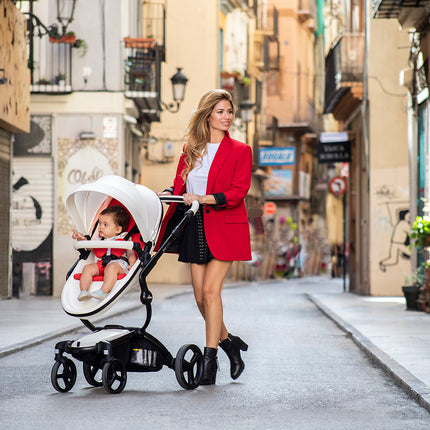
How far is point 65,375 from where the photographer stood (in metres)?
7.34

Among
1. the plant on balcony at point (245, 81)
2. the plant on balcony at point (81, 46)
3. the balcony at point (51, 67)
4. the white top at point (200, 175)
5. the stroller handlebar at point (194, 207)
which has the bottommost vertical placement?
the stroller handlebar at point (194, 207)

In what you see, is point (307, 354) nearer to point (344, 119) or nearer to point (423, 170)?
point (423, 170)

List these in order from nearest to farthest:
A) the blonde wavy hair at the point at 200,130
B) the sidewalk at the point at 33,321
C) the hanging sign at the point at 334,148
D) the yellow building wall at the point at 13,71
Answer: the blonde wavy hair at the point at 200,130, the sidewalk at the point at 33,321, the yellow building wall at the point at 13,71, the hanging sign at the point at 334,148

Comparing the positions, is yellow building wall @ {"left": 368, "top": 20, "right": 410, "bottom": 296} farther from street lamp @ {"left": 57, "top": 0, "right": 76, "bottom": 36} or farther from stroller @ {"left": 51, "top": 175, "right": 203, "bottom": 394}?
stroller @ {"left": 51, "top": 175, "right": 203, "bottom": 394}

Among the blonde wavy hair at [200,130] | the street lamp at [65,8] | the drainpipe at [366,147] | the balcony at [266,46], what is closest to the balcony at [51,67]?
the street lamp at [65,8]

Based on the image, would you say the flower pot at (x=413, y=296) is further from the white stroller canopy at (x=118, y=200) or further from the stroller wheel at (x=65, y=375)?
the stroller wheel at (x=65, y=375)

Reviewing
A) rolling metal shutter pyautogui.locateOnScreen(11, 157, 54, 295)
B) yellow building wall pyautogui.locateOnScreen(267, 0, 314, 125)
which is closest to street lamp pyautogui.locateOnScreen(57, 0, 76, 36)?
rolling metal shutter pyautogui.locateOnScreen(11, 157, 54, 295)

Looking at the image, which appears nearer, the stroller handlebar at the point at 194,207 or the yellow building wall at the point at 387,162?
the stroller handlebar at the point at 194,207

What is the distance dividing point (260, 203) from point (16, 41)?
31.1 meters

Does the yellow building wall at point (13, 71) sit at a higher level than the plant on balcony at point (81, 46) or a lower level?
lower

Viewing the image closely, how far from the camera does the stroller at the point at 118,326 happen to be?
709 cm

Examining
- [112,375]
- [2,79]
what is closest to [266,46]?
[2,79]

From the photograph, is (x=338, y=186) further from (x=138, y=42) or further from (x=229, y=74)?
(x=138, y=42)

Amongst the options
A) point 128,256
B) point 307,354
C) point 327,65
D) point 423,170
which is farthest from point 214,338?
point 327,65
